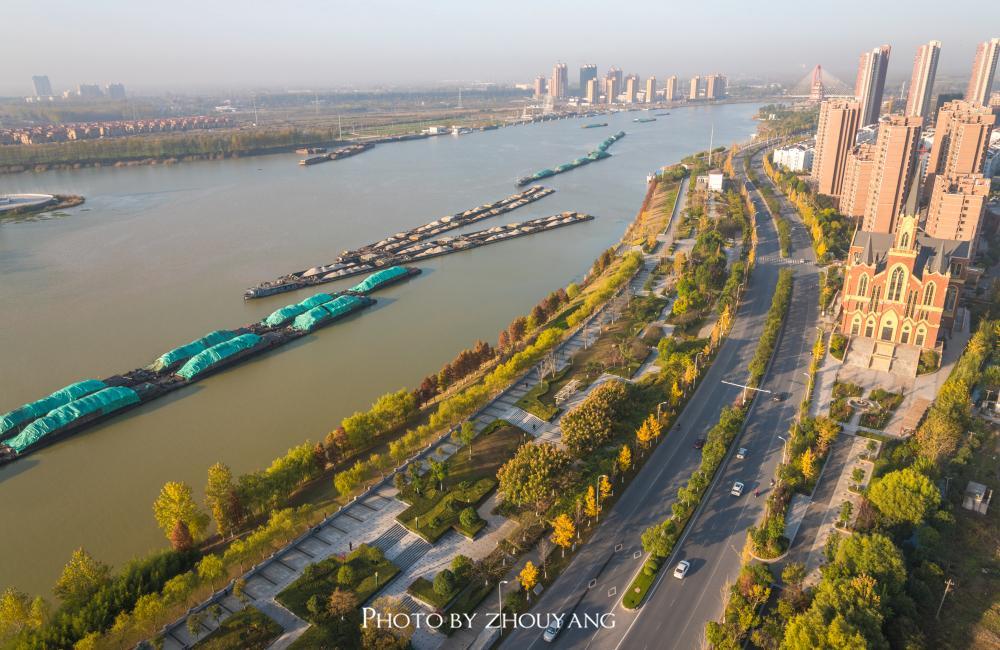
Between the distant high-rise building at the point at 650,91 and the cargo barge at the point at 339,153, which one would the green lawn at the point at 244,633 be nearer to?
the cargo barge at the point at 339,153

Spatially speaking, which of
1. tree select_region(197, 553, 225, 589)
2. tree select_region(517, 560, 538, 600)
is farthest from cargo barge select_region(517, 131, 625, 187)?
tree select_region(197, 553, 225, 589)

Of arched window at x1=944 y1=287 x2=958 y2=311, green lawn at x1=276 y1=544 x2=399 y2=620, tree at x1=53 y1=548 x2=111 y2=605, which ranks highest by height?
arched window at x1=944 y1=287 x2=958 y2=311

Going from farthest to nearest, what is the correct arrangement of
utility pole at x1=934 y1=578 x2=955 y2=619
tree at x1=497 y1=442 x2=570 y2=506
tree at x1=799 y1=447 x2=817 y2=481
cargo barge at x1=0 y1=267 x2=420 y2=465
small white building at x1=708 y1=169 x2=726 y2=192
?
small white building at x1=708 y1=169 x2=726 y2=192 < cargo barge at x1=0 y1=267 x2=420 y2=465 < tree at x1=799 y1=447 x2=817 y2=481 < tree at x1=497 y1=442 x2=570 y2=506 < utility pole at x1=934 y1=578 x2=955 y2=619

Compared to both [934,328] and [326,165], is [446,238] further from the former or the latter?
[326,165]

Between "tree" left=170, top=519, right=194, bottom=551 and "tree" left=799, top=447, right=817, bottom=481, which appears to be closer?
"tree" left=170, top=519, right=194, bottom=551

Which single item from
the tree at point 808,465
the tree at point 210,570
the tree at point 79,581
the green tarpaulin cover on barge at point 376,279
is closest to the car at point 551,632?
the tree at point 210,570

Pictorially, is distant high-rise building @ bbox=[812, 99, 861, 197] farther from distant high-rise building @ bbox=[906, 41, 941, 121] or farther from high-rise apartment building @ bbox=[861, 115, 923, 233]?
distant high-rise building @ bbox=[906, 41, 941, 121]

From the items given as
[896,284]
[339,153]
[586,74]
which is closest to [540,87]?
[586,74]
